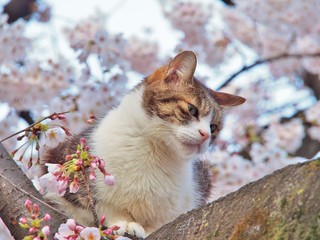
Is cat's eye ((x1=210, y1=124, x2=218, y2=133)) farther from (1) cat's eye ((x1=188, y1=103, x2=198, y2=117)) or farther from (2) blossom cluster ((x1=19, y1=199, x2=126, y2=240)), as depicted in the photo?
(2) blossom cluster ((x1=19, y1=199, x2=126, y2=240))

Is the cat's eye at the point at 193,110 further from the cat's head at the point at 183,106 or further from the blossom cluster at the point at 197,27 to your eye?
the blossom cluster at the point at 197,27

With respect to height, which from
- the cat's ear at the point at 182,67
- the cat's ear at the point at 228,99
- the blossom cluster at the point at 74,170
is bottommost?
the cat's ear at the point at 228,99

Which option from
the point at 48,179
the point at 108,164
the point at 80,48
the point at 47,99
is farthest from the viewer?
the point at 47,99

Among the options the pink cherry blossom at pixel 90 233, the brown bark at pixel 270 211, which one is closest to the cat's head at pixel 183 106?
the brown bark at pixel 270 211

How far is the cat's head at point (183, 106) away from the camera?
297 centimetres

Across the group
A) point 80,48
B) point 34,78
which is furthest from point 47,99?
point 80,48

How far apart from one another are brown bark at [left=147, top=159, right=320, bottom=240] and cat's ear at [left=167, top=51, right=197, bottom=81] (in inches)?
51.7

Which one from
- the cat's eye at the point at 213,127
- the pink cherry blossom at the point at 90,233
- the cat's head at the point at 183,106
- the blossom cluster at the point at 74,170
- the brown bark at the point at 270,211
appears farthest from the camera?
the cat's eye at the point at 213,127

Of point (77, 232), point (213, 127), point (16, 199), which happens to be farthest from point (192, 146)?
point (77, 232)

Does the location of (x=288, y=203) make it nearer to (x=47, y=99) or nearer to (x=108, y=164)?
(x=108, y=164)

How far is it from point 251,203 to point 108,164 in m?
1.18

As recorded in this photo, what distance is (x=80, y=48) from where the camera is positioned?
4574 millimetres

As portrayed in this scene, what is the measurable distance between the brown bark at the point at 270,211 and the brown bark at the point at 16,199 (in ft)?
1.83

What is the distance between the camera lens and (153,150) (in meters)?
3.02
